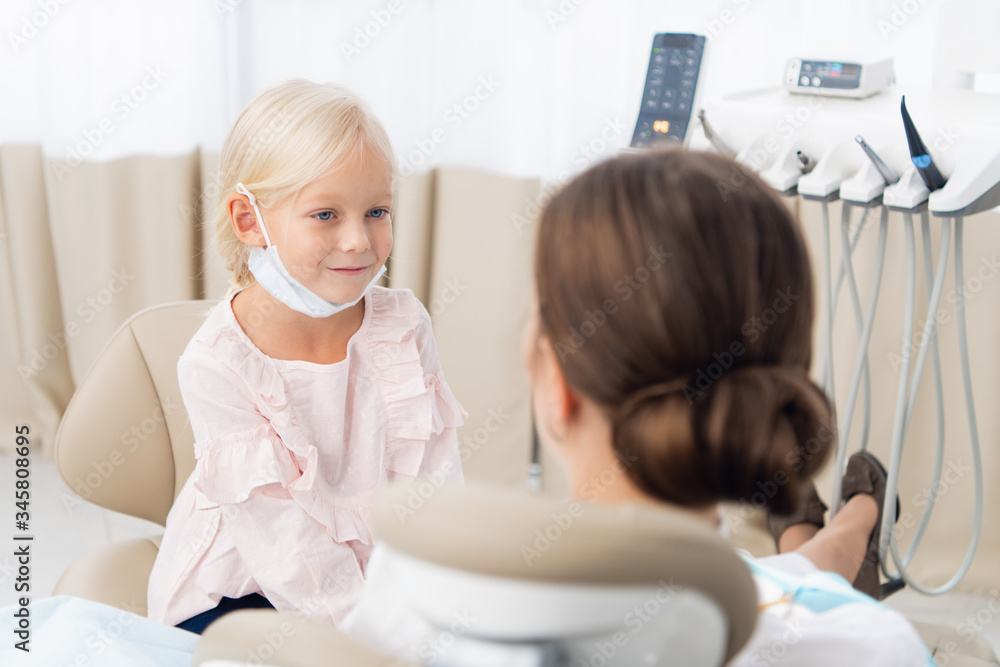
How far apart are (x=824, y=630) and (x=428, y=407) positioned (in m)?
0.63

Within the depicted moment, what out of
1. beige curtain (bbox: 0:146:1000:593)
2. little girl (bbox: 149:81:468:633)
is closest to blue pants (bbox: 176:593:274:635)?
little girl (bbox: 149:81:468:633)

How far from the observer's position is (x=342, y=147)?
105 centimetres

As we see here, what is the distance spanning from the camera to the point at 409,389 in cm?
118

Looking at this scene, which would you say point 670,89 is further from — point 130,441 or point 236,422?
point 130,441

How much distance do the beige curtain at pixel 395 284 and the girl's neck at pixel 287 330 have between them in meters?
0.84

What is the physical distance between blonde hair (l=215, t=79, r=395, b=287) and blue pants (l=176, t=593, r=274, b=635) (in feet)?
1.59

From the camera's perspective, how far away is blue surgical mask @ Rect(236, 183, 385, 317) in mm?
1105

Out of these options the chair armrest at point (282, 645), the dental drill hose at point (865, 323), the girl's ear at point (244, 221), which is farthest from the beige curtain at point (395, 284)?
the chair armrest at point (282, 645)

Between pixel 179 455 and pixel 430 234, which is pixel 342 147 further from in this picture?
pixel 430 234

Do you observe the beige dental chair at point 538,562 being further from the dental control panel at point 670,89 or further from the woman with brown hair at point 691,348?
Result: the dental control panel at point 670,89

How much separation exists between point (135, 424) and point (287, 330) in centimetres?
25

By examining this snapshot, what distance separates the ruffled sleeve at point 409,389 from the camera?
1181mm

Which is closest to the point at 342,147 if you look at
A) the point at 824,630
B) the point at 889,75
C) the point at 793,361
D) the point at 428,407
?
the point at 428,407

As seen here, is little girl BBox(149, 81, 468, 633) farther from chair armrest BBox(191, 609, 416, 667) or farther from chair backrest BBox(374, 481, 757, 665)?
chair backrest BBox(374, 481, 757, 665)
